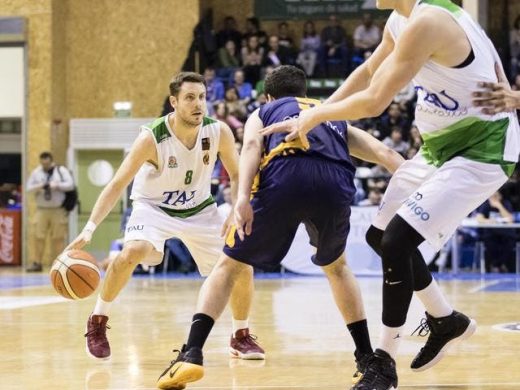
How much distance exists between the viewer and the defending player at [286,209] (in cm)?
495

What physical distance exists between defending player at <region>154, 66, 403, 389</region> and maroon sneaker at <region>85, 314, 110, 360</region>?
1.37 meters

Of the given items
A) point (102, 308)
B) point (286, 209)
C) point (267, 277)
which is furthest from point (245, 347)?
point (267, 277)

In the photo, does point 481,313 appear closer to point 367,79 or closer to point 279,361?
point 279,361

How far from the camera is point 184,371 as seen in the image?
4.75 metres

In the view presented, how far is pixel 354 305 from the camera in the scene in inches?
213

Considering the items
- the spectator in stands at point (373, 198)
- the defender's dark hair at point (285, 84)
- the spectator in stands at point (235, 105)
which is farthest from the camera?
the spectator in stands at point (235, 105)

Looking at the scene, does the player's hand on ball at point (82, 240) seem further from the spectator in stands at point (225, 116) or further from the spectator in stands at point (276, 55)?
the spectator in stands at point (276, 55)

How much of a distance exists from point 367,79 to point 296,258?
9958 millimetres

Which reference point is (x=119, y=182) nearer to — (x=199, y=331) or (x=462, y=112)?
(x=199, y=331)

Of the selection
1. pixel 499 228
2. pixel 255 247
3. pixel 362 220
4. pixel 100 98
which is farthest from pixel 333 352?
pixel 100 98

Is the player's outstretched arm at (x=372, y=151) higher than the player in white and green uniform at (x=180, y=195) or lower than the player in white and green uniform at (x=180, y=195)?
higher

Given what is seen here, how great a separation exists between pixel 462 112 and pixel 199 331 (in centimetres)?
163

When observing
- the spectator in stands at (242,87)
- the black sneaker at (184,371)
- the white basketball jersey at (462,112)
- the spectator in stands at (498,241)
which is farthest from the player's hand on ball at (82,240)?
the spectator in stands at (242,87)

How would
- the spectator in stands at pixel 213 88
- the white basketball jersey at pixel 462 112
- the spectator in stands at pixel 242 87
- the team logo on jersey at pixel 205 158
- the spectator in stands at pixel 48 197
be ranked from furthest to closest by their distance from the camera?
the spectator in stands at pixel 213 88 < the spectator in stands at pixel 242 87 < the spectator in stands at pixel 48 197 < the team logo on jersey at pixel 205 158 < the white basketball jersey at pixel 462 112
